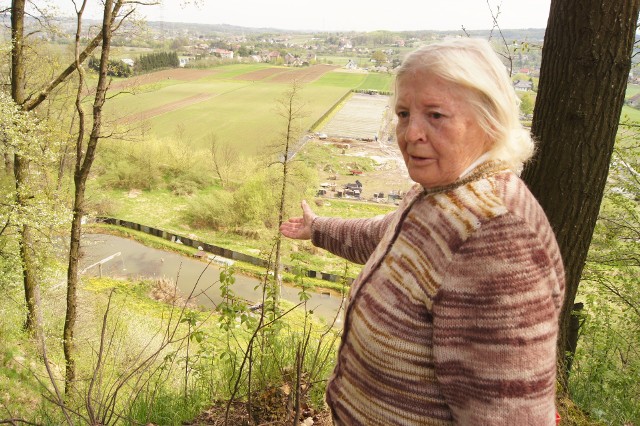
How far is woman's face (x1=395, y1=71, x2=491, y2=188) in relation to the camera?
1.04 meters

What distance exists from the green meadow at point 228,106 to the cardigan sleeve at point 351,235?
2455 centimetres

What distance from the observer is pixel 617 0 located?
1988mm

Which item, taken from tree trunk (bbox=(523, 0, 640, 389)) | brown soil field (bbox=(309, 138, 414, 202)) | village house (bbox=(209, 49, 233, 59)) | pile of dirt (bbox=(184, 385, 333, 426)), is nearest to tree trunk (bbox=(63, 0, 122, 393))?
pile of dirt (bbox=(184, 385, 333, 426))

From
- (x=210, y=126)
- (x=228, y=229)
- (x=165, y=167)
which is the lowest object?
(x=228, y=229)

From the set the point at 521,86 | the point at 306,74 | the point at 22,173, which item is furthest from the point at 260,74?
the point at 521,86

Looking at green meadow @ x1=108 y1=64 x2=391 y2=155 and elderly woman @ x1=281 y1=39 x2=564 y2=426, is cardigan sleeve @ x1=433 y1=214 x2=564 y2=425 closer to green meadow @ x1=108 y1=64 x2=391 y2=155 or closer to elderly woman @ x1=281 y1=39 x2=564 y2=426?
elderly woman @ x1=281 y1=39 x2=564 y2=426

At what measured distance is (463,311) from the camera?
93 centimetres

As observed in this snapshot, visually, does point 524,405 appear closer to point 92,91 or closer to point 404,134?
point 404,134

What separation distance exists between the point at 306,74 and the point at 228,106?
1925cm

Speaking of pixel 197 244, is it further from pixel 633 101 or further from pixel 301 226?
pixel 301 226

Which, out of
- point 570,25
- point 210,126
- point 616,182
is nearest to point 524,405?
point 570,25

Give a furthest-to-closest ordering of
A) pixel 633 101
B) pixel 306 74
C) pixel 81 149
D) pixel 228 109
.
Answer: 1. pixel 306 74
2. pixel 228 109
3. pixel 81 149
4. pixel 633 101

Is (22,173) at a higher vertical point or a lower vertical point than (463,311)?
lower

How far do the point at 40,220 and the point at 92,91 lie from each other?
2.13m
